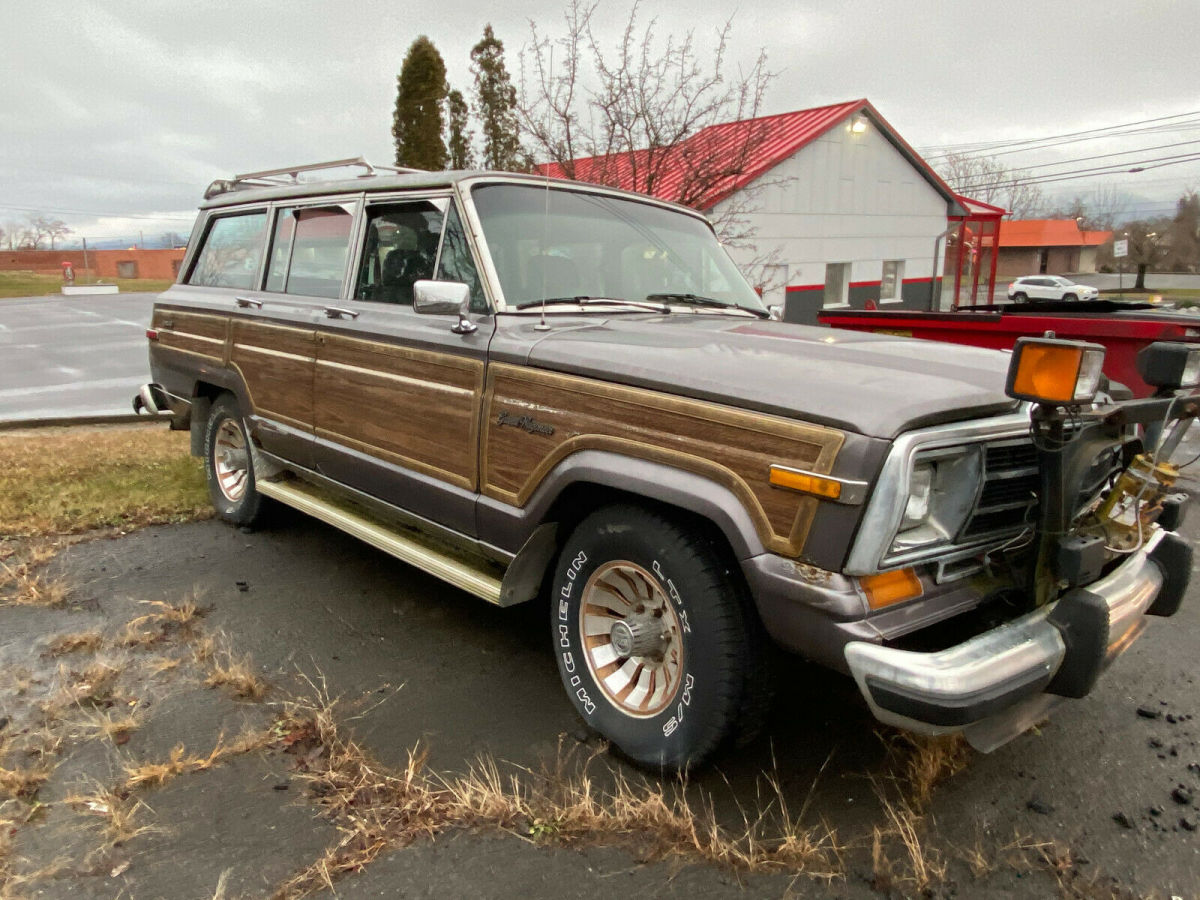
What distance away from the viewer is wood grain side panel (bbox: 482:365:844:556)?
7.45 ft

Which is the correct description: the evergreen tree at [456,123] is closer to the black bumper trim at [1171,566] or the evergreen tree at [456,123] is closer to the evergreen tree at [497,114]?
the evergreen tree at [497,114]

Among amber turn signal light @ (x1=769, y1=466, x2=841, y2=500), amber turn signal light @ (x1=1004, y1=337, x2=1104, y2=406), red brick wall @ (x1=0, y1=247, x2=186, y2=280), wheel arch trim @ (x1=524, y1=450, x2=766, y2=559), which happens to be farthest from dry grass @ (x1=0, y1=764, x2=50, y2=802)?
red brick wall @ (x1=0, y1=247, x2=186, y2=280)

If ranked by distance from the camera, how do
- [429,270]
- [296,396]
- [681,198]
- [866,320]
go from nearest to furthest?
1. [429,270]
2. [296,396]
3. [866,320]
4. [681,198]

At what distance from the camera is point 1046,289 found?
131 ft

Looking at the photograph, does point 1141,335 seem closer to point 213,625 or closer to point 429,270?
point 429,270

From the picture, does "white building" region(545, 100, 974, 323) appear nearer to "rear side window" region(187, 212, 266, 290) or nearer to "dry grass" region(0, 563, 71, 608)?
"rear side window" region(187, 212, 266, 290)

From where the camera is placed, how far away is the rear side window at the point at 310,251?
164 inches

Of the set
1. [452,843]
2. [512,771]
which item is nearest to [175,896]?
[452,843]

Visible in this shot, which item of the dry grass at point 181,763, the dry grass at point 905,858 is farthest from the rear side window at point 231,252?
the dry grass at point 905,858

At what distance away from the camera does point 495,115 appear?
10680 mm

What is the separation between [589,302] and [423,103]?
541 inches

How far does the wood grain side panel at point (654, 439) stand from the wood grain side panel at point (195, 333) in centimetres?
258

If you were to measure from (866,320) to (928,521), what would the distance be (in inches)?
218

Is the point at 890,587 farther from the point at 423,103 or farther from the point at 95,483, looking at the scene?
the point at 423,103
